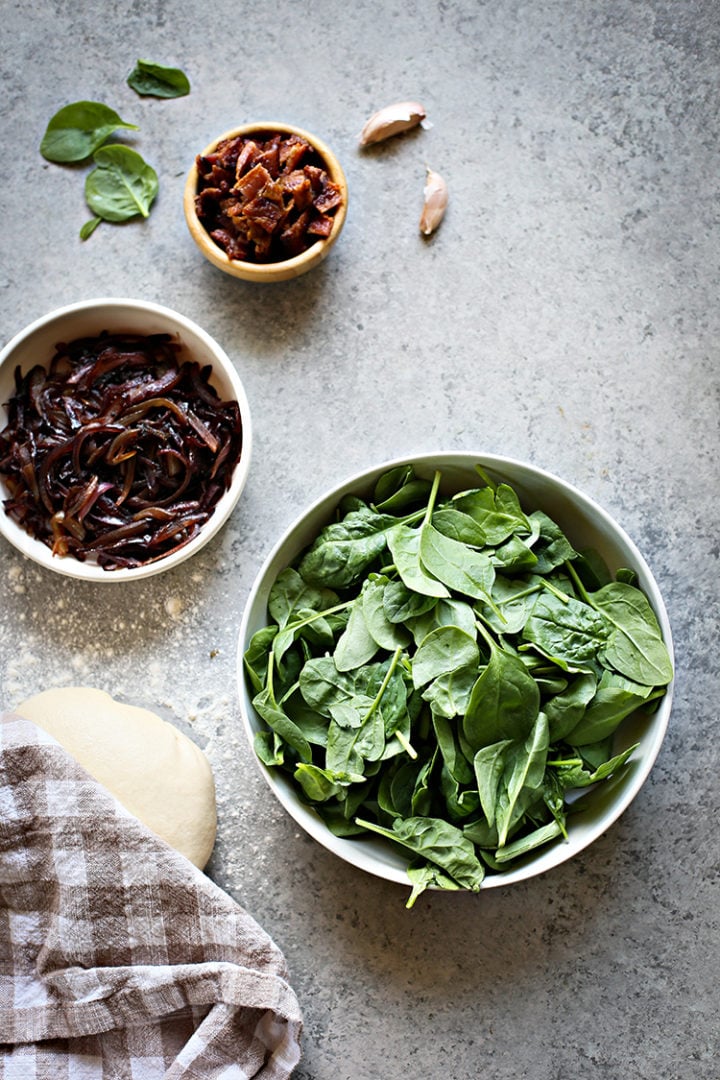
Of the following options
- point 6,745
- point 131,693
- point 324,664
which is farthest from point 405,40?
point 6,745

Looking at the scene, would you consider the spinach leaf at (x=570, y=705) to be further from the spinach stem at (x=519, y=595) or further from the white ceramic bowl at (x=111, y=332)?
the white ceramic bowl at (x=111, y=332)

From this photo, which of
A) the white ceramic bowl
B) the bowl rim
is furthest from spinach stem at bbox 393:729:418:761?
the bowl rim

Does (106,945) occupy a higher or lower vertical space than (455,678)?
lower

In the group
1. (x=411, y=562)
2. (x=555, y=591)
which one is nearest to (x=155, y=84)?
(x=411, y=562)

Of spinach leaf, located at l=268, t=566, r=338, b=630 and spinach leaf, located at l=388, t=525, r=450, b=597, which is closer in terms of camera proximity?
spinach leaf, located at l=388, t=525, r=450, b=597

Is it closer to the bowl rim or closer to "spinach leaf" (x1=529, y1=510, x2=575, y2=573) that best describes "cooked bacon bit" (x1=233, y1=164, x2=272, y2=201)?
the bowl rim

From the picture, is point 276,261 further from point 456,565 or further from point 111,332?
point 456,565

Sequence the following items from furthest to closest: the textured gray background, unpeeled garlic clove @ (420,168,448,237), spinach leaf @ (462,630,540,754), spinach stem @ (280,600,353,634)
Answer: unpeeled garlic clove @ (420,168,448,237) < the textured gray background < spinach stem @ (280,600,353,634) < spinach leaf @ (462,630,540,754)
